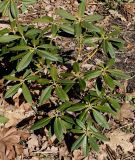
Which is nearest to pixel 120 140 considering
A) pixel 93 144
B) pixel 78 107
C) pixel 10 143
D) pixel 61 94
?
pixel 93 144

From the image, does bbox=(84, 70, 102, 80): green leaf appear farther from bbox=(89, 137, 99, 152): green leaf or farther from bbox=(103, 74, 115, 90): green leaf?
bbox=(89, 137, 99, 152): green leaf

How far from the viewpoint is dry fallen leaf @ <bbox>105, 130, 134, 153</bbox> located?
10.6 feet

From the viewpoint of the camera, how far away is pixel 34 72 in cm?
333

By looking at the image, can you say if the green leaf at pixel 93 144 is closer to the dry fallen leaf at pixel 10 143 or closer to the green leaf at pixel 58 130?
the green leaf at pixel 58 130

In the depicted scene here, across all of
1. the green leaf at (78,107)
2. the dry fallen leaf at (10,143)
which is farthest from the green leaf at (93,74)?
the dry fallen leaf at (10,143)

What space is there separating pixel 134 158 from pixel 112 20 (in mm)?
2043

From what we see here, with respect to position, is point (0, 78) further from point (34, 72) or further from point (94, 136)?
point (94, 136)

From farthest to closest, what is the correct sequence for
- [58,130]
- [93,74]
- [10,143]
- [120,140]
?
[120,140] < [10,143] < [93,74] < [58,130]

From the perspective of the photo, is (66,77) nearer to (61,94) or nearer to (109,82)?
(61,94)

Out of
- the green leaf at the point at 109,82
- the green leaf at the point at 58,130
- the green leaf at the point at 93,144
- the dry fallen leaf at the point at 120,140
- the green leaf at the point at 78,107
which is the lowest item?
the dry fallen leaf at the point at 120,140

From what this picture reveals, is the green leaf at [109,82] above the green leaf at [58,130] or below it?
above

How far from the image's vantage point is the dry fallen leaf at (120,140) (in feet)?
10.6

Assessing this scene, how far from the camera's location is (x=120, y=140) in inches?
129

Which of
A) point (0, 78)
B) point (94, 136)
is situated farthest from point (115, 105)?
point (0, 78)
